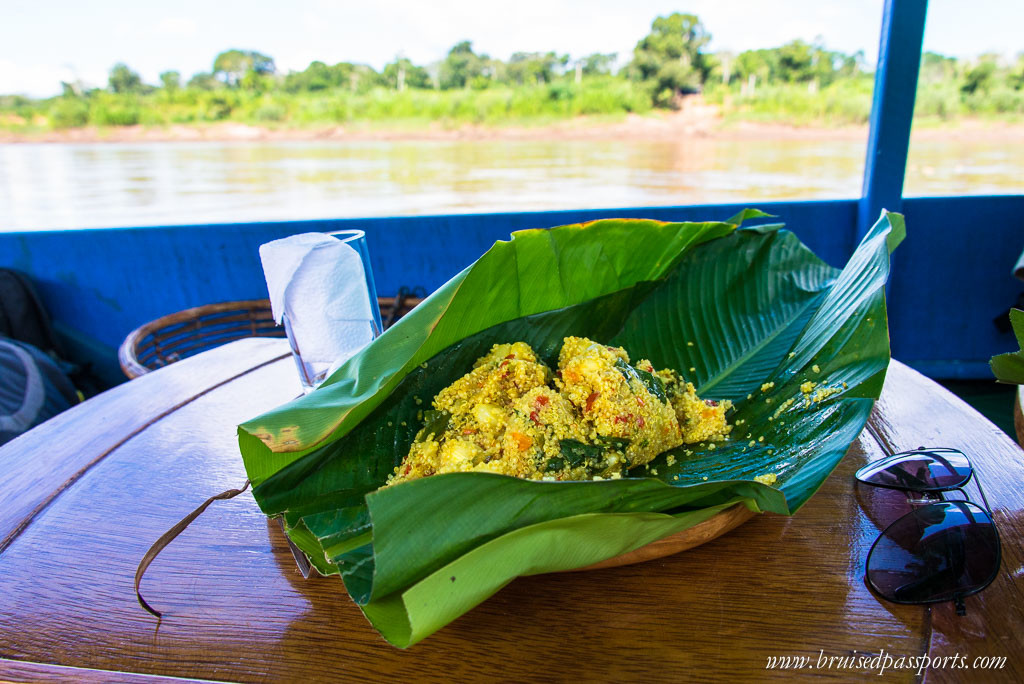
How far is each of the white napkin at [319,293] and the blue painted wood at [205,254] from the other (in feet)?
6.10

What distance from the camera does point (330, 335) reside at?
3.60 feet

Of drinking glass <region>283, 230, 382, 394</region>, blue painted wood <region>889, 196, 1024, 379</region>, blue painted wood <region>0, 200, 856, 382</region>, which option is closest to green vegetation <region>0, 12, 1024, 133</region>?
blue painted wood <region>889, 196, 1024, 379</region>

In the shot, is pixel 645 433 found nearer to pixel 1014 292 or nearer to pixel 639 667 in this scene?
pixel 639 667

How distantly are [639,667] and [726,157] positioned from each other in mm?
4458

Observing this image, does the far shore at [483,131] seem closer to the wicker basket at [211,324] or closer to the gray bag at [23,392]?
the wicker basket at [211,324]

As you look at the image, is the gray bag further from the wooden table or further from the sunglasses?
the sunglasses

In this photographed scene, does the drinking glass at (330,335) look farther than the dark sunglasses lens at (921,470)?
Yes

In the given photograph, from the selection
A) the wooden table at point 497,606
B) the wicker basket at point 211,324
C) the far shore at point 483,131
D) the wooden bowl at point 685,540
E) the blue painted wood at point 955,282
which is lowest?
the blue painted wood at point 955,282

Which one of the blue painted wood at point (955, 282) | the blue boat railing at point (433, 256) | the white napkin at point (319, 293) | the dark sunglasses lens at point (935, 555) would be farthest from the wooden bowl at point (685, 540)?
the blue painted wood at point (955, 282)

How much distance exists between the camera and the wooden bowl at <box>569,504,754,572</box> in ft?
2.16

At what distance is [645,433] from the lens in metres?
0.73

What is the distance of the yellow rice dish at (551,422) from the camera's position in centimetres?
70

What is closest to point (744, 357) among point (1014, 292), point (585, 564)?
point (585, 564)

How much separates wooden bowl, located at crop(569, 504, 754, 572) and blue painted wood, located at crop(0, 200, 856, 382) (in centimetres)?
230
